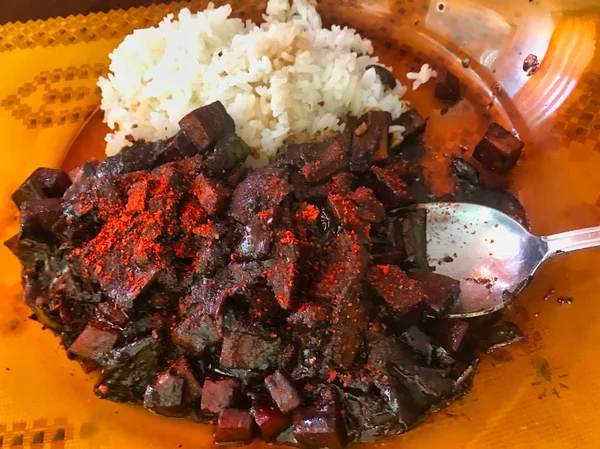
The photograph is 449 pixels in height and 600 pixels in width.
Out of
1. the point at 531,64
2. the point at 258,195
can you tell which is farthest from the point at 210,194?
the point at 531,64

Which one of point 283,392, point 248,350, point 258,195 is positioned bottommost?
point 283,392

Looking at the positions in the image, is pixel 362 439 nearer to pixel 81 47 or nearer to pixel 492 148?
pixel 492 148

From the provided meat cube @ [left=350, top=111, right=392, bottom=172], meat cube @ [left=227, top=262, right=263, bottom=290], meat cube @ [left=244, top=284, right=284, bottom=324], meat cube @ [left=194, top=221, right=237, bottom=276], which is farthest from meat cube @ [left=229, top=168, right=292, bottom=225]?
meat cube @ [left=350, top=111, right=392, bottom=172]

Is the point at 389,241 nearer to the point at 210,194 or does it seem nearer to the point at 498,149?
the point at 498,149

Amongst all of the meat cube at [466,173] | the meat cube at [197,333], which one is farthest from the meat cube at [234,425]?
the meat cube at [466,173]

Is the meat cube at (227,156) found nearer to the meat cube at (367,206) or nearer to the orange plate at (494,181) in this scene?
the meat cube at (367,206)

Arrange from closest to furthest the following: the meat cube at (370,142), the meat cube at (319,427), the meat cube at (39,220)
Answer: the meat cube at (319,427), the meat cube at (39,220), the meat cube at (370,142)
